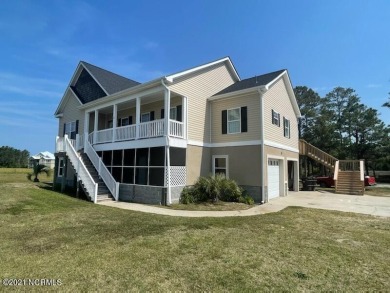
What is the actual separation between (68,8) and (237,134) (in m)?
10.5

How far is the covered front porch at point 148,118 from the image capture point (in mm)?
13060

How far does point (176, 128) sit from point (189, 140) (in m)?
1.09

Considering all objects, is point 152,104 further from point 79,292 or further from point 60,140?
point 79,292

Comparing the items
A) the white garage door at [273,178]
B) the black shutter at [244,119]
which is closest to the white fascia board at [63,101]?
the black shutter at [244,119]

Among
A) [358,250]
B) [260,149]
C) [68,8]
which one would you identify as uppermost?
[68,8]

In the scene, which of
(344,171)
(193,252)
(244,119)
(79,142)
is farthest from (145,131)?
(344,171)

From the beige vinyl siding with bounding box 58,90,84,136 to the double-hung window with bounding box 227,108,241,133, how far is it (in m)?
12.1

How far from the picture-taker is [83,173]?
14.0 meters

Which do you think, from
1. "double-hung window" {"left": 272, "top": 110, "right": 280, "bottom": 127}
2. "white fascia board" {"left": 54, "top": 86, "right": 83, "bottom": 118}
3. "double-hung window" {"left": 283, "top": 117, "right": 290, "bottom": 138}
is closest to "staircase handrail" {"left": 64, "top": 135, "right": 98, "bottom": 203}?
"white fascia board" {"left": 54, "top": 86, "right": 83, "bottom": 118}

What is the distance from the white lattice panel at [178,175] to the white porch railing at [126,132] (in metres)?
3.48

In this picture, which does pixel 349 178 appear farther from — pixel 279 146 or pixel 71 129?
pixel 71 129

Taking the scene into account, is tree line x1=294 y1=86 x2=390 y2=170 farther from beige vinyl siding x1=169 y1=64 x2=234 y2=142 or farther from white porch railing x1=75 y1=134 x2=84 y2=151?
white porch railing x1=75 y1=134 x2=84 y2=151

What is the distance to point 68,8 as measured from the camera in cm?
1122

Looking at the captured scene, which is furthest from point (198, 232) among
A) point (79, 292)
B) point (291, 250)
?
point (79, 292)
